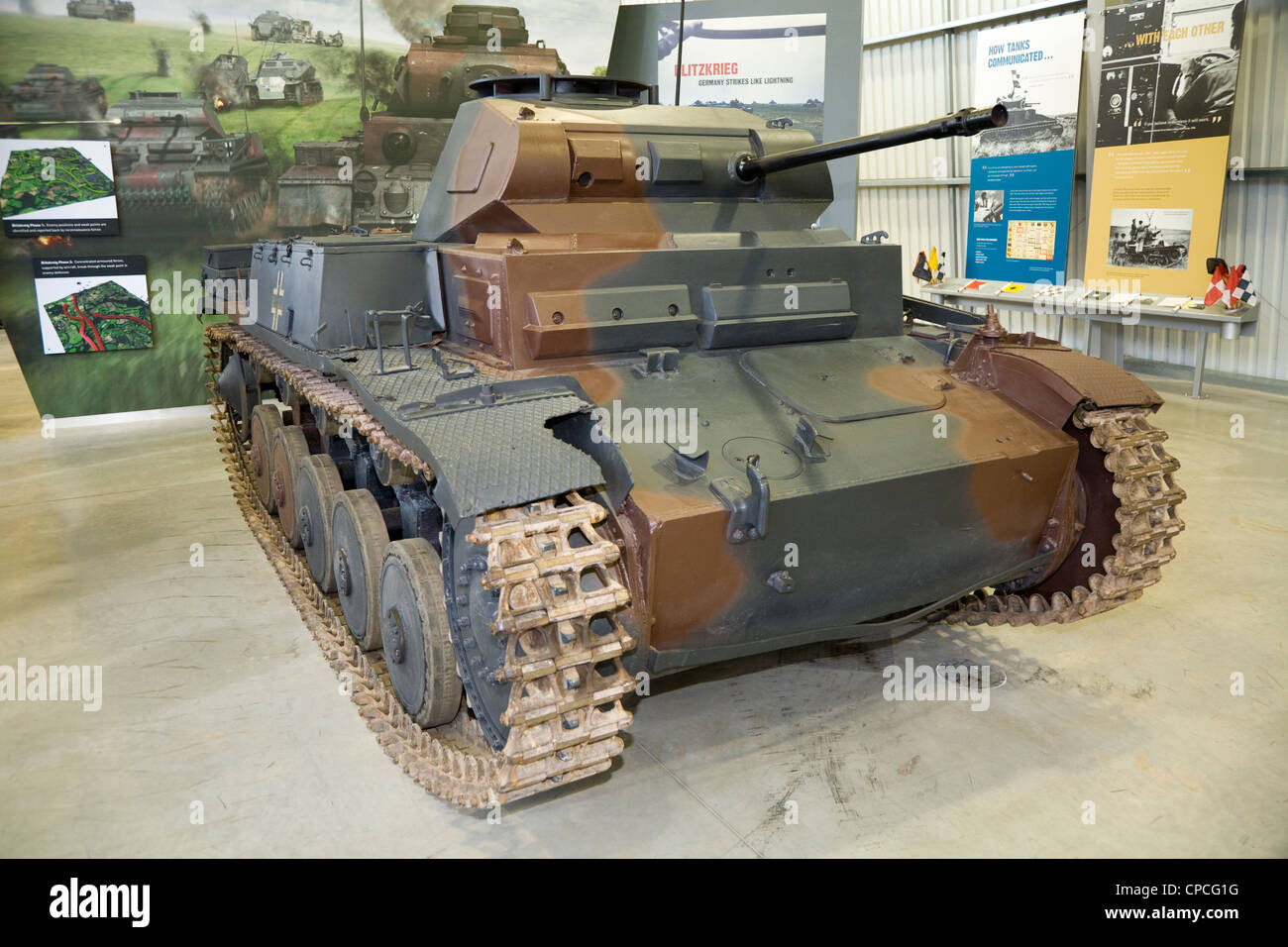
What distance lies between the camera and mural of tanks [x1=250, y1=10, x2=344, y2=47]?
1078cm

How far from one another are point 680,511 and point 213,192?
906cm

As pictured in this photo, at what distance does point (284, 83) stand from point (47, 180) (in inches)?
101

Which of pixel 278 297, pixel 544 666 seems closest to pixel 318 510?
pixel 278 297

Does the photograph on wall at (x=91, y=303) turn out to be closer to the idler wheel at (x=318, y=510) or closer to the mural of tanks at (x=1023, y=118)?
the idler wheel at (x=318, y=510)

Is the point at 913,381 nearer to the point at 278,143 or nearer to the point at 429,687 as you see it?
the point at 429,687

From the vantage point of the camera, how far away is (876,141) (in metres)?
4.52

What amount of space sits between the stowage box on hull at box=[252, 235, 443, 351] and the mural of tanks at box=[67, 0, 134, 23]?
6347mm

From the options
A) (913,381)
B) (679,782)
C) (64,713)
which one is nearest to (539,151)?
(913,381)

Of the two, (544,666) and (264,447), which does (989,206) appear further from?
(544,666)

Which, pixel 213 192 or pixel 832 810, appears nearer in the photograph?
pixel 832 810

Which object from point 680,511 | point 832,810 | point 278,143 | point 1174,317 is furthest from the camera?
point 278,143

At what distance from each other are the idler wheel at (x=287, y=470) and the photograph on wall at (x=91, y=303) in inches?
201

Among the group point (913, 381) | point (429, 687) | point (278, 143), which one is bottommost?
point (429, 687)

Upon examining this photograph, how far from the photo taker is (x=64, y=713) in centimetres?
471
